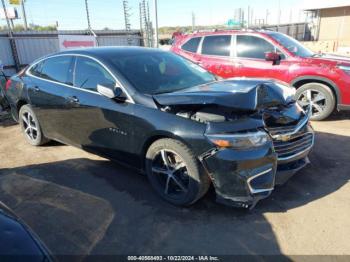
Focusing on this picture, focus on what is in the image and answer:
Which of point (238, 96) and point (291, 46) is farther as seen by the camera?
point (291, 46)

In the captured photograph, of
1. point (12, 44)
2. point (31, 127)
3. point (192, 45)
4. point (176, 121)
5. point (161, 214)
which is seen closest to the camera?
point (176, 121)

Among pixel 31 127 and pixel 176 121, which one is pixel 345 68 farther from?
pixel 31 127

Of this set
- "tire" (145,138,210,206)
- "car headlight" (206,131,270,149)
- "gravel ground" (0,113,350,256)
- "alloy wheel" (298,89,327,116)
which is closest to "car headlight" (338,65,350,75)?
"alloy wheel" (298,89,327,116)

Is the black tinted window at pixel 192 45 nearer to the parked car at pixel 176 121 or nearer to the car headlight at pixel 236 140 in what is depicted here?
the parked car at pixel 176 121

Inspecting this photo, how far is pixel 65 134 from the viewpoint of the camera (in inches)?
186

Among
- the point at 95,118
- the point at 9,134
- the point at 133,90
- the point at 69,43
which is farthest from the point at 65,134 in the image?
the point at 69,43

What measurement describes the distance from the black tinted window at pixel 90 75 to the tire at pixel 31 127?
142 centimetres

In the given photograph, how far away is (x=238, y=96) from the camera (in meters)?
3.07

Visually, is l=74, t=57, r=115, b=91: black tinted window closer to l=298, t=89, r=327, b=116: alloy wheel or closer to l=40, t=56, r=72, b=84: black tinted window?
l=40, t=56, r=72, b=84: black tinted window

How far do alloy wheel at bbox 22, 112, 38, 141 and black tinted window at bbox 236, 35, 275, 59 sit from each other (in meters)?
4.48

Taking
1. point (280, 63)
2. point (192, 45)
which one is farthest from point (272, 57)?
point (192, 45)

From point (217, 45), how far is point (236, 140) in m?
5.02

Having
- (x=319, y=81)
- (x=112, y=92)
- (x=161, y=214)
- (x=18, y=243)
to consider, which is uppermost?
(x=112, y=92)

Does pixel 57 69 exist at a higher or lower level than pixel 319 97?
higher
